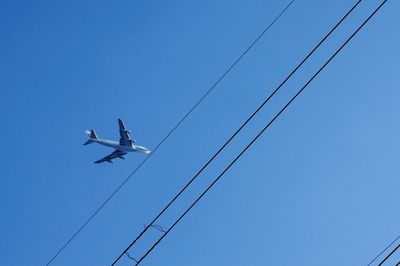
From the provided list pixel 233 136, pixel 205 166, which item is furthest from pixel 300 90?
pixel 205 166

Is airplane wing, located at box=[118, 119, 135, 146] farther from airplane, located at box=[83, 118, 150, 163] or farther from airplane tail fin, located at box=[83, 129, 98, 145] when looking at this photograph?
airplane tail fin, located at box=[83, 129, 98, 145]

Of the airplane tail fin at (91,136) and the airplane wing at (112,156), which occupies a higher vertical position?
the airplane tail fin at (91,136)

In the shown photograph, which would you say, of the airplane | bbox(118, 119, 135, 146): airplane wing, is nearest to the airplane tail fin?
the airplane

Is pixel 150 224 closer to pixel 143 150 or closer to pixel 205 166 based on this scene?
pixel 205 166

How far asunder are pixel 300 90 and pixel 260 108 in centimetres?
65

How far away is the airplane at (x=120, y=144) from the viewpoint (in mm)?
81312

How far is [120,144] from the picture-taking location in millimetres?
82312

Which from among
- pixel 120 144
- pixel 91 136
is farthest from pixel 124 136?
pixel 91 136

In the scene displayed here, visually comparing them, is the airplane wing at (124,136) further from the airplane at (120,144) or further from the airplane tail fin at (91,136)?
the airplane tail fin at (91,136)

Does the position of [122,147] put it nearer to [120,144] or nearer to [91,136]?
[120,144]

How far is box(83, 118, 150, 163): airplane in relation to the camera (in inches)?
3201

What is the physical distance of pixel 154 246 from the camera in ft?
22.9

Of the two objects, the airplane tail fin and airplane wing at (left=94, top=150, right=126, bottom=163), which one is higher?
the airplane tail fin

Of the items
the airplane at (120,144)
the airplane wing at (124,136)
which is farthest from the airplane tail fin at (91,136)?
the airplane wing at (124,136)
